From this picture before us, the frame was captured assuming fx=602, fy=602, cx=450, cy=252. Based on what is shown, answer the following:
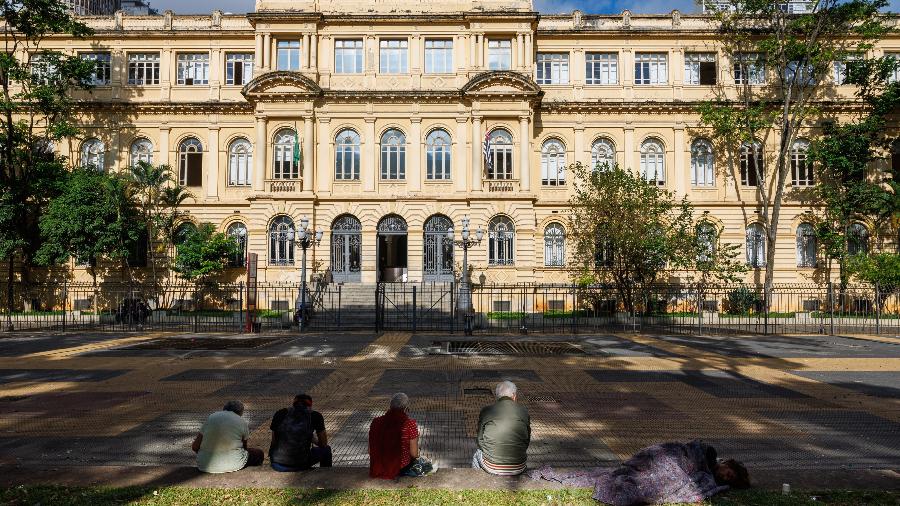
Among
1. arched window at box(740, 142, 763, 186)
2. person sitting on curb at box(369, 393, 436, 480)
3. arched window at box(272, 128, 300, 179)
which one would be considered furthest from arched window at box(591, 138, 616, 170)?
person sitting on curb at box(369, 393, 436, 480)

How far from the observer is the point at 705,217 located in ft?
117

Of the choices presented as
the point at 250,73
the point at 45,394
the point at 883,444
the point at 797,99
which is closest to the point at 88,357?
the point at 45,394

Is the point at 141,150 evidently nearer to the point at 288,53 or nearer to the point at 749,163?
the point at 288,53

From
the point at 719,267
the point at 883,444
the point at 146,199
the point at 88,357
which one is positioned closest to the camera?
the point at 883,444

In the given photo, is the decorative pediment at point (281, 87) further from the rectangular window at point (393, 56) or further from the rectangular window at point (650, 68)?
the rectangular window at point (650, 68)

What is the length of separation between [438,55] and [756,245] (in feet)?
73.1

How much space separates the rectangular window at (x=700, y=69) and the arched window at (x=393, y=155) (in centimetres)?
1793

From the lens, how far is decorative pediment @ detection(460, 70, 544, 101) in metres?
34.0

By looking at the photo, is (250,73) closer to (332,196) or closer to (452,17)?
(332,196)

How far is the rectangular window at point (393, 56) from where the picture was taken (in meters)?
35.7

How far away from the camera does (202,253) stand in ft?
108

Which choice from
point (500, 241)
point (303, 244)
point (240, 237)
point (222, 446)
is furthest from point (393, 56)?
point (222, 446)

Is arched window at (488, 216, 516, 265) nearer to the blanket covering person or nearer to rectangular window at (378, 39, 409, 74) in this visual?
rectangular window at (378, 39, 409, 74)

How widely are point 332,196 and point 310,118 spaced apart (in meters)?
4.66
